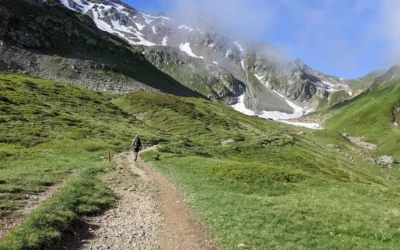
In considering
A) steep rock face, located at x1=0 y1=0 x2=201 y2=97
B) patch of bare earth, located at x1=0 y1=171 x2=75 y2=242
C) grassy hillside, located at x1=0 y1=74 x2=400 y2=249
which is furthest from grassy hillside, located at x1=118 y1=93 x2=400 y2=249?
steep rock face, located at x1=0 y1=0 x2=201 y2=97

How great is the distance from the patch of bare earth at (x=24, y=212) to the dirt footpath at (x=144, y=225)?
2799 mm

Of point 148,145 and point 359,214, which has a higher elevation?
point 359,214

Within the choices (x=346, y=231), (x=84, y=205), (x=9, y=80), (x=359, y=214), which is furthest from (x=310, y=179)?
(x=9, y=80)

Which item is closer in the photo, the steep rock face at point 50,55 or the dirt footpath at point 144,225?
the dirt footpath at point 144,225

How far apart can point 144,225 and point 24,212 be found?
6.89 meters

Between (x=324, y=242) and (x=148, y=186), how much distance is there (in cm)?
1788

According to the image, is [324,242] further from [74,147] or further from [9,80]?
[9,80]

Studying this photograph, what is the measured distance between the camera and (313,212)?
2291 centimetres

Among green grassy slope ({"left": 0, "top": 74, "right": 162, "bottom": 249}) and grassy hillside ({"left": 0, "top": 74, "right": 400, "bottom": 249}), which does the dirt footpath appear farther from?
green grassy slope ({"left": 0, "top": 74, "right": 162, "bottom": 249})

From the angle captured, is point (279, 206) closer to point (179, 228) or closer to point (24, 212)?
point (179, 228)

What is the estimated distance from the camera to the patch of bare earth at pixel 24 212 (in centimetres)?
1546

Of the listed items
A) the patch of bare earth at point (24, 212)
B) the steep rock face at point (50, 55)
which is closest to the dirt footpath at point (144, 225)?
the patch of bare earth at point (24, 212)

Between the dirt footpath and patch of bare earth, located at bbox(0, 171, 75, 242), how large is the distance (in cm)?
280

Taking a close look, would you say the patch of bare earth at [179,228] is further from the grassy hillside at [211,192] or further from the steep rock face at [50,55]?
the steep rock face at [50,55]
